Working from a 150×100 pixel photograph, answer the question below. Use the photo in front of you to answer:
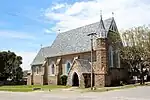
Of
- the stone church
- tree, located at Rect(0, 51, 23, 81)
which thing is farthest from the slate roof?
tree, located at Rect(0, 51, 23, 81)

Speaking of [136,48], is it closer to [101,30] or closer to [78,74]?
[101,30]

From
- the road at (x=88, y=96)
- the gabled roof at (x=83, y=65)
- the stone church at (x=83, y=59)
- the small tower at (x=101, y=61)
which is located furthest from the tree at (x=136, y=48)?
the road at (x=88, y=96)

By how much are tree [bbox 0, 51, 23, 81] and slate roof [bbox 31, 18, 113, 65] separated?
18249 mm

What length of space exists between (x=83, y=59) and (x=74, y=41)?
278 inches

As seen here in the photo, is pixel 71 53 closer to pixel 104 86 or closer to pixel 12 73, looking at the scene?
pixel 104 86

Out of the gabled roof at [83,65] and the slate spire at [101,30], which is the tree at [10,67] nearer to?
the gabled roof at [83,65]

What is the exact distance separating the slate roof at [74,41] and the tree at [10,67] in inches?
718

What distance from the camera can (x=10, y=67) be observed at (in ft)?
273

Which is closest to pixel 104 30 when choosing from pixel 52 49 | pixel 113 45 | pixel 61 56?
pixel 113 45

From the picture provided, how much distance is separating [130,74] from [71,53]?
1221cm

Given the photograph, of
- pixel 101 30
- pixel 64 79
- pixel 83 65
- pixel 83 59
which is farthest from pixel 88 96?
pixel 64 79

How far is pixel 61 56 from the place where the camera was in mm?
58469

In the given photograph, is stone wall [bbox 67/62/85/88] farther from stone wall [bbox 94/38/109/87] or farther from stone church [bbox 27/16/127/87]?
stone wall [bbox 94/38/109/87]

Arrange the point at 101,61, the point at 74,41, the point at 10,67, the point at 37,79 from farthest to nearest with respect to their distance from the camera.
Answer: the point at 10,67 → the point at 37,79 → the point at 74,41 → the point at 101,61
